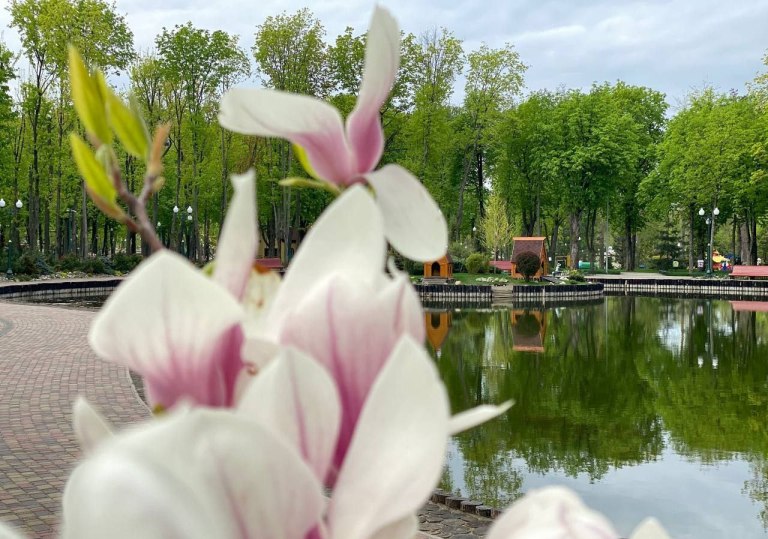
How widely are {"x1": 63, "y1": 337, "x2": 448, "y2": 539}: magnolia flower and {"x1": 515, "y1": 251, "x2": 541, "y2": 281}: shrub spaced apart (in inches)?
1315

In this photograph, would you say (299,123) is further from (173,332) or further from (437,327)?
(437,327)

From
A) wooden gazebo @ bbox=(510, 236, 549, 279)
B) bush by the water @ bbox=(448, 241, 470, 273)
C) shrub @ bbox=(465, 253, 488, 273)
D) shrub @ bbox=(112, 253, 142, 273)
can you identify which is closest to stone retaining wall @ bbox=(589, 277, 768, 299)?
wooden gazebo @ bbox=(510, 236, 549, 279)

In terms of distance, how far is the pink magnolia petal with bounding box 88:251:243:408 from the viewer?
44 cm

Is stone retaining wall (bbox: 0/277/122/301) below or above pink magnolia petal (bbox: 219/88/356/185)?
below

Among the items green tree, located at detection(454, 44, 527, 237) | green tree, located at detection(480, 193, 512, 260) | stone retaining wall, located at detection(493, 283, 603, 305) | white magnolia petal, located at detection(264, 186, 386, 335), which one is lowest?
stone retaining wall, located at detection(493, 283, 603, 305)

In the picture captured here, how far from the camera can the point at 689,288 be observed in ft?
115

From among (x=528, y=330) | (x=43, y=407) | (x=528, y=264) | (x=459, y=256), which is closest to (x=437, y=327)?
(x=528, y=330)

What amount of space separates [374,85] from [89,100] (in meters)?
0.23

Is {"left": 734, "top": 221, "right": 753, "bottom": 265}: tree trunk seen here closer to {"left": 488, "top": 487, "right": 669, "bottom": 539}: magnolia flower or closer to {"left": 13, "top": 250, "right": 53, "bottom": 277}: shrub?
{"left": 13, "top": 250, "right": 53, "bottom": 277}: shrub

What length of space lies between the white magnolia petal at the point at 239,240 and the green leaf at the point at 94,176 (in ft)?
0.38

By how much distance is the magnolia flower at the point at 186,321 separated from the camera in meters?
0.44

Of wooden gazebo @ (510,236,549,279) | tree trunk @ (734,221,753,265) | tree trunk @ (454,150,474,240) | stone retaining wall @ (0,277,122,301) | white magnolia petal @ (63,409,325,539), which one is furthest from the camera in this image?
tree trunk @ (734,221,753,265)

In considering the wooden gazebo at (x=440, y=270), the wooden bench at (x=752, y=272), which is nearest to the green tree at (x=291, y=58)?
the wooden gazebo at (x=440, y=270)

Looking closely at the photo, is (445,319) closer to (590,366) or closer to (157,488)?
(590,366)
